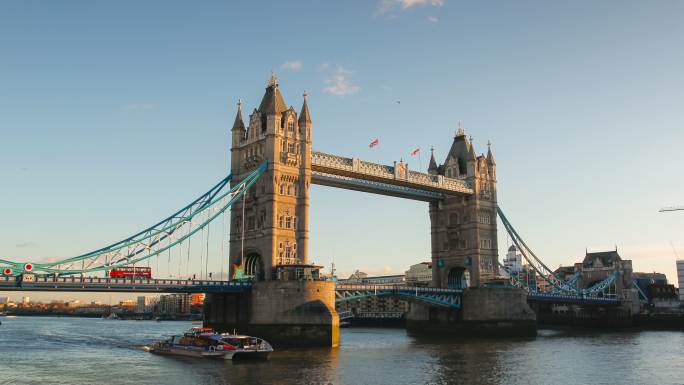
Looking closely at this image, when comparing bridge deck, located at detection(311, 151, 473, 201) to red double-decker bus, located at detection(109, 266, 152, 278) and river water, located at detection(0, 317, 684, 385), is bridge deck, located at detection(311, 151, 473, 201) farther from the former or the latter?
red double-decker bus, located at detection(109, 266, 152, 278)

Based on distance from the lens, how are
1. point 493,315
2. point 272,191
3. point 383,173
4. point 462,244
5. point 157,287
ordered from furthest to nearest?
point 462,244 < point 493,315 < point 383,173 < point 272,191 < point 157,287

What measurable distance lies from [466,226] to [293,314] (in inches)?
1647

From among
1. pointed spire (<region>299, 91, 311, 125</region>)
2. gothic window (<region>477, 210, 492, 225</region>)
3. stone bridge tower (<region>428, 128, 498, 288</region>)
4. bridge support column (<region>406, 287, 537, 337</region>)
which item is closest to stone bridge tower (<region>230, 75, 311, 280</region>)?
pointed spire (<region>299, 91, 311, 125</region>)

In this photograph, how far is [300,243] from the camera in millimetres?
74500

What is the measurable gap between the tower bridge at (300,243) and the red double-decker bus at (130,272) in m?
0.75

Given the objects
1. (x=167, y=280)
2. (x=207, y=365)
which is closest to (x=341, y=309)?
(x=167, y=280)

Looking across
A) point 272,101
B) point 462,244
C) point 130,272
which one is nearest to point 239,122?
point 272,101

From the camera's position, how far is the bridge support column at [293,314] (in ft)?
214

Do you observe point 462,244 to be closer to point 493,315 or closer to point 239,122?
point 493,315

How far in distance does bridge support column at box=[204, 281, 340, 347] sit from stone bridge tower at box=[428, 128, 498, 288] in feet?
118

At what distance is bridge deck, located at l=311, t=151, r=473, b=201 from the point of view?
264ft

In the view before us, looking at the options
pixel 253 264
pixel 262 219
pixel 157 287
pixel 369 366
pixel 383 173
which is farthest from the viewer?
pixel 383 173

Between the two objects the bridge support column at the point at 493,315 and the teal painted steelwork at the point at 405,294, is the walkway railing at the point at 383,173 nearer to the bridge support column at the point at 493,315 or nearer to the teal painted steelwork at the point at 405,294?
the teal painted steelwork at the point at 405,294

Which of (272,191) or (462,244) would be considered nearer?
(272,191)
